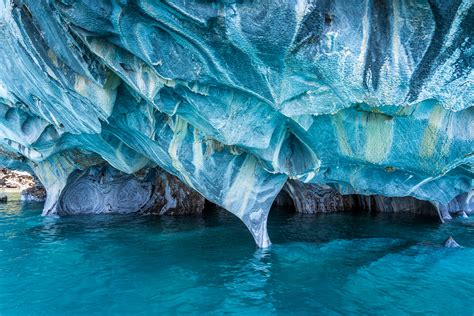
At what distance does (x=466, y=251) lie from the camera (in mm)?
10070

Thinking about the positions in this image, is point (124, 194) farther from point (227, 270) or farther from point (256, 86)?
point (256, 86)

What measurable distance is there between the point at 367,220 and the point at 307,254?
7.03 meters

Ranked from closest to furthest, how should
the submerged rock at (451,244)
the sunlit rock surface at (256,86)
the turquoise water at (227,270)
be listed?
the sunlit rock surface at (256,86)
the turquoise water at (227,270)
the submerged rock at (451,244)

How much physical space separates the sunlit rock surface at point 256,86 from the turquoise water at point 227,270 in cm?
176

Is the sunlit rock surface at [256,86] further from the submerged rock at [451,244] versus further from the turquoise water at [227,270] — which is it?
the submerged rock at [451,244]

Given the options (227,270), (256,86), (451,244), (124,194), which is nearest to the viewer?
(256,86)

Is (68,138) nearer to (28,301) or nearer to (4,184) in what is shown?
(28,301)

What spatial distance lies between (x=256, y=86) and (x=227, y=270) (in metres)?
4.27

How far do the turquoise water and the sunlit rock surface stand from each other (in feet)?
5.78

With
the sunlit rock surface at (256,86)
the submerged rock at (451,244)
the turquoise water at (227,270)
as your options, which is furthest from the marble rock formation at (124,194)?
the submerged rock at (451,244)

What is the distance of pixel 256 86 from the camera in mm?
6883

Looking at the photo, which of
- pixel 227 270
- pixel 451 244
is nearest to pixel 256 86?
pixel 227 270

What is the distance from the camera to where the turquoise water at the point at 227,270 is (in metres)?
6.63

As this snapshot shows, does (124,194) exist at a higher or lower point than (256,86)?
lower
